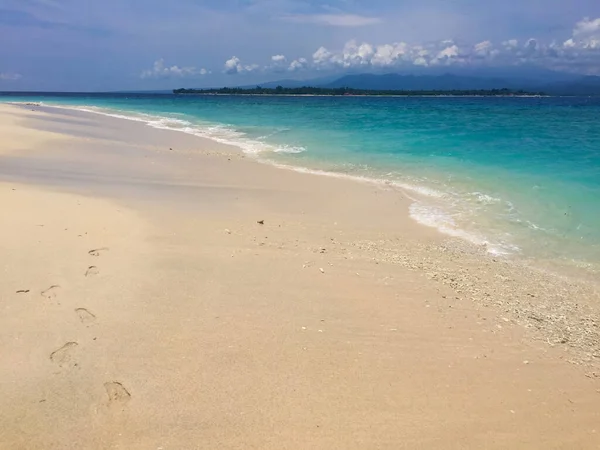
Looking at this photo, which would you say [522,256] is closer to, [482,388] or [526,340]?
[526,340]

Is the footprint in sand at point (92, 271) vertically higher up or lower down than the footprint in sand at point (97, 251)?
lower down

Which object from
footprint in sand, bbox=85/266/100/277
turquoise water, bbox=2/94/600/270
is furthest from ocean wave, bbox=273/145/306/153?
footprint in sand, bbox=85/266/100/277

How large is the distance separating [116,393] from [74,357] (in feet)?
2.25

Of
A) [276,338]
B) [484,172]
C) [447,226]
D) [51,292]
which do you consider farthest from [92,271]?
[484,172]

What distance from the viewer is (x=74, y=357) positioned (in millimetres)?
4121

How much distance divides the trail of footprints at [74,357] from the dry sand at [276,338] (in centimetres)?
2

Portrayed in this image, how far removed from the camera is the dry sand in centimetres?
346

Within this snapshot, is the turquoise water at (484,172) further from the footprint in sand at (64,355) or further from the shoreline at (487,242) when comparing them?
the footprint in sand at (64,355)

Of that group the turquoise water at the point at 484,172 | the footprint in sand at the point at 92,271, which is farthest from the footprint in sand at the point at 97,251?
the turquoise water at the point at 484,172

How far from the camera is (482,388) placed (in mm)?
3975

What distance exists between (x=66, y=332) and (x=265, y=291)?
6.91ft

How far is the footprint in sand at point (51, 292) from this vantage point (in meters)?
5.09

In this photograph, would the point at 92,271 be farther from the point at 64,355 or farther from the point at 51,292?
the point at 64,355

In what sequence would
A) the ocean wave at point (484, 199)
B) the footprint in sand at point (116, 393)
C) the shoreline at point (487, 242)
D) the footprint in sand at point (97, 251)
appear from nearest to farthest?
the footprint in sand at point (116, 393), the footprint in sand at point (97, 251), the shoreline at point (487, 242), the ocean wave at point (484, 199)
